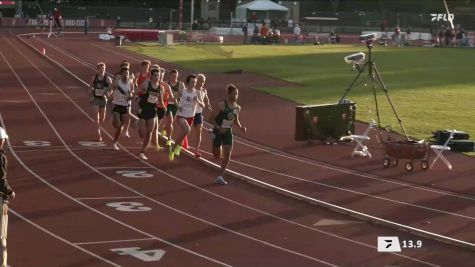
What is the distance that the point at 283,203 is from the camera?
13336mm

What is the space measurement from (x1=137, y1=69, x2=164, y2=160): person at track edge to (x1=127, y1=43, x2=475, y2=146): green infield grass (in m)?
7.23

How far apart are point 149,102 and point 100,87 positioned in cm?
273

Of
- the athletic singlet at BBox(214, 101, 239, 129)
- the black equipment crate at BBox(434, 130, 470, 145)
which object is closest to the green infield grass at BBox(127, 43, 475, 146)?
the black equipment crate at BBox(434, 130, 470, 145)

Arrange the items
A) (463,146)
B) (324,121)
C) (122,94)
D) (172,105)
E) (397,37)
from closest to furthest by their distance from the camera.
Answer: (122,94), (172,105), (463,146), (324,121), (397,37)

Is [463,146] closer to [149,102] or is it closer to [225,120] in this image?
[225,120]

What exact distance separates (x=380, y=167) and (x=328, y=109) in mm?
3378

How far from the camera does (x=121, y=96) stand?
17484 mm

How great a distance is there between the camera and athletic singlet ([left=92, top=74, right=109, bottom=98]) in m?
18.6

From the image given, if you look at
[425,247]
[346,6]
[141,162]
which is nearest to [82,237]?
[425,247]

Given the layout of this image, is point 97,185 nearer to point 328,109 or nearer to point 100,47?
point 328,109

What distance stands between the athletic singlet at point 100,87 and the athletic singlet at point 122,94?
47.6 inches

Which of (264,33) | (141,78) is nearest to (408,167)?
(141,78)

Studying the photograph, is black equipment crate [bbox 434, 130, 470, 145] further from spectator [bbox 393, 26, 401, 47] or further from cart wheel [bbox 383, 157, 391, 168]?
spectator [bbox 393, 26, 401, 47]

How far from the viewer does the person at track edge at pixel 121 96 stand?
57.1ft
